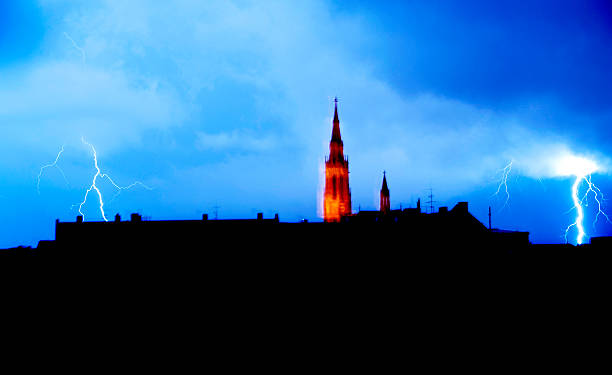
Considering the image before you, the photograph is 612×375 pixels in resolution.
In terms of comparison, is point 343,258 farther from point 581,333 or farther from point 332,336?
point 581,333

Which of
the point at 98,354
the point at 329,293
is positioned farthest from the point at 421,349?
the point at 98,354

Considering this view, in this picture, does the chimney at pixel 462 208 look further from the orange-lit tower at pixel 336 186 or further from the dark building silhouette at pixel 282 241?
the orange-lit tower at pixel 336 186

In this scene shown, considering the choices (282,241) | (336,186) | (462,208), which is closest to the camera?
(282,241)

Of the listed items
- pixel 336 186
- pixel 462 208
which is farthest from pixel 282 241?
pixel 336 186

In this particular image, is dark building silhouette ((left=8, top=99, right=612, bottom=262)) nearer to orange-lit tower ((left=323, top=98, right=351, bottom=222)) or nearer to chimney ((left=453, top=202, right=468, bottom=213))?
chimney ((left=453, top=202, right=468, bottom=213))

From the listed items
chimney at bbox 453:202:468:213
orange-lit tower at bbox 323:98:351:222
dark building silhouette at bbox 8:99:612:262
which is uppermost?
orange-lit tower at bbox 323:98:351:222

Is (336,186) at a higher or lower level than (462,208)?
higher

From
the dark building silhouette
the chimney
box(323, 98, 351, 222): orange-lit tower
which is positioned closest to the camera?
the dark building silhouette

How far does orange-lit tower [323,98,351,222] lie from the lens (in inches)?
3652

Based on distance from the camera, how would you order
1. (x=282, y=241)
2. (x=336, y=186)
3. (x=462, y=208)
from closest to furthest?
(x=282, y=241), (x=462, y=208), (x=336, y=186)

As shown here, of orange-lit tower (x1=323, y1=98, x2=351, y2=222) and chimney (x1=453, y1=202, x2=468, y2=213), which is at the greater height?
orange-lit tower (x1=323, y1=98, x2=351, y2=222)

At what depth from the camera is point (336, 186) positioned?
93312mm

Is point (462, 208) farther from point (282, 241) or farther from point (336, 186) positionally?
point (336, 186)

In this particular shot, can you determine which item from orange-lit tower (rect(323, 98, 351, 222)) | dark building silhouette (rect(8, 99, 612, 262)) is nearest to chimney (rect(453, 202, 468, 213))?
dark building silhouette (rect(8, 99, 612, 262))
